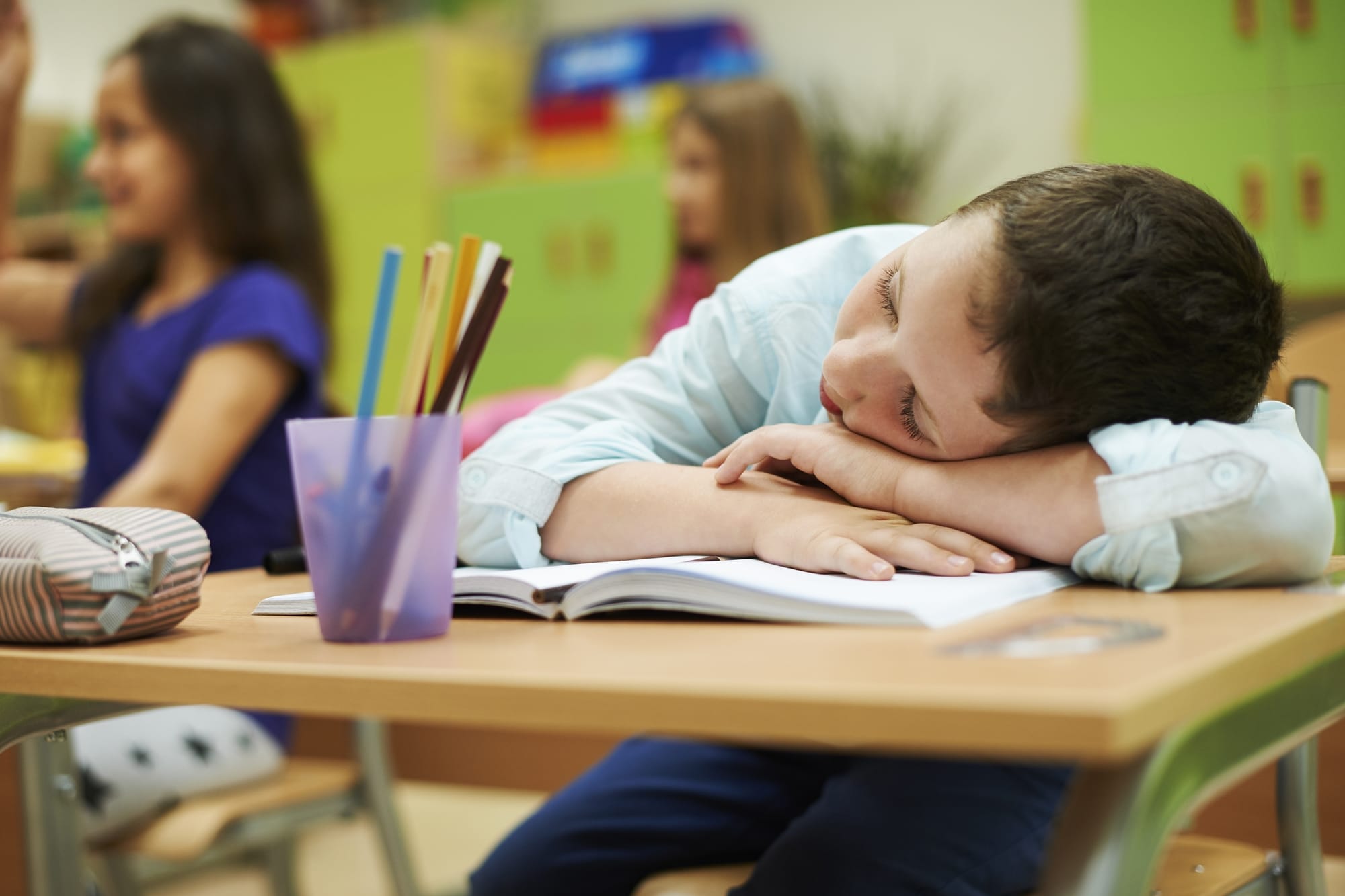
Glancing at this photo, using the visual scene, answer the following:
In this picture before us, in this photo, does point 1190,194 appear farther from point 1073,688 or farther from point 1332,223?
point 1332,223

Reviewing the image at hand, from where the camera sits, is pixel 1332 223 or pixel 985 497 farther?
pixel 1332 223

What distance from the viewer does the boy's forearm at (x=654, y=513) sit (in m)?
0.78

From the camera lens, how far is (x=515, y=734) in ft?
5.63

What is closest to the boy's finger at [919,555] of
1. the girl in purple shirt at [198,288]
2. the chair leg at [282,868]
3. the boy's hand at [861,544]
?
the boy's hand at [861,544]

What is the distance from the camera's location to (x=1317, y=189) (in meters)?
3.06

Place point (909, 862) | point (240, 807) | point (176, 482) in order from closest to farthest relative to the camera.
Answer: point (909, 862)
point (240, 807)
point (176, 482)

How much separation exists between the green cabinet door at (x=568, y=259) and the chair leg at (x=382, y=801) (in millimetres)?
2572

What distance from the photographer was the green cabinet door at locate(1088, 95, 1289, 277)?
10.1 feet

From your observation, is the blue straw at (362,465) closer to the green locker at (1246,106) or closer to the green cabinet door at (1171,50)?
the green locker at (1246,106)

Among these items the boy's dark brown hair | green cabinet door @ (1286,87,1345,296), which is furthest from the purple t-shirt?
green cabinet door @ (1286,87,1345,296)

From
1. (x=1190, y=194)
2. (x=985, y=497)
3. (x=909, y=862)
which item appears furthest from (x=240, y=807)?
(x=1190, y=194)

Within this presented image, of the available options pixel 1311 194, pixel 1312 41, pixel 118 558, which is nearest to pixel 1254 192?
pixel 1311 194

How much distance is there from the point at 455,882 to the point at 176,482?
1154 millimetres

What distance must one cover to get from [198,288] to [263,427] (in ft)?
0.85
